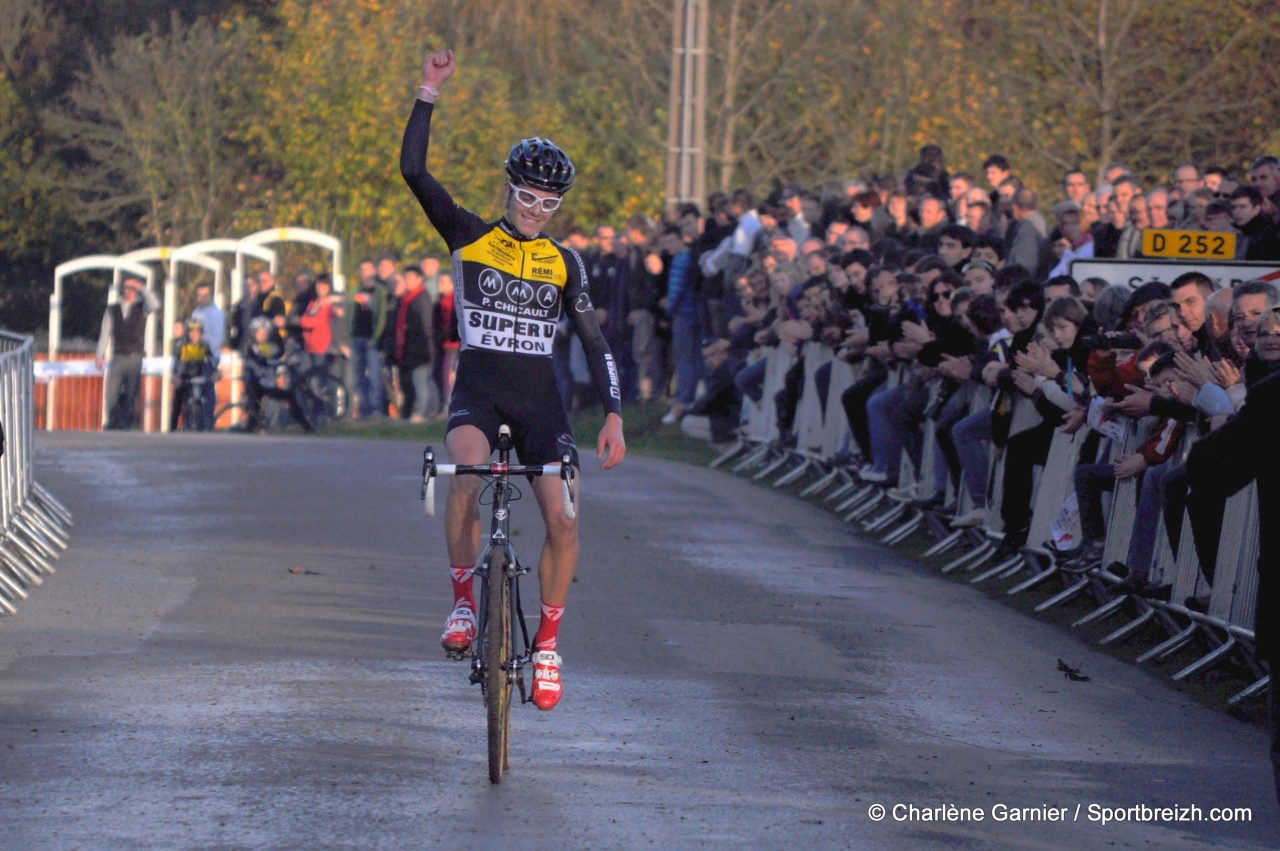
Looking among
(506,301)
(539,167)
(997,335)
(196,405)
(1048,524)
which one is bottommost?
(196,405)

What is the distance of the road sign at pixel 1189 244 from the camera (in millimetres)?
15680

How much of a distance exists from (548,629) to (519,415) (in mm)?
806

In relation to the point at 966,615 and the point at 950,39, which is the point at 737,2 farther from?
the point at 966,615

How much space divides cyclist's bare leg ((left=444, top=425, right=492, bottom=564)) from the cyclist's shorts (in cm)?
7

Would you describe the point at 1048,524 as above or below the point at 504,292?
below

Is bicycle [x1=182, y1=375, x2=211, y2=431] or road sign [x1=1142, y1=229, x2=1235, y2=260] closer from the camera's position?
road sign [x1=1142, y1=229, x2=1235, y2=260]

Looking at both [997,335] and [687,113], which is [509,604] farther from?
[687,113]

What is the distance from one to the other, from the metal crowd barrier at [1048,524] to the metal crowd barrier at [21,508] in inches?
224

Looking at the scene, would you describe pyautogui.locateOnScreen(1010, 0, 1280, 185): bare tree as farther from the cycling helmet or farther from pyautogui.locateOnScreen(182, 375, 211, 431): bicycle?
the cycling helmet

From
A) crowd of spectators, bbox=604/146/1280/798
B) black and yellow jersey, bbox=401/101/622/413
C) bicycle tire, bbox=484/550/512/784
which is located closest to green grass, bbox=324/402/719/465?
crowd of spectators, bbox=604/146/1280/798

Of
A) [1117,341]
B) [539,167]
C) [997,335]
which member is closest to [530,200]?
[539,167]

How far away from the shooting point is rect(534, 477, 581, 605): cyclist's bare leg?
8773 mm

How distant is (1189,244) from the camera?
1580 cm

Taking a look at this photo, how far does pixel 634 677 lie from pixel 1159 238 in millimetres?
6744
